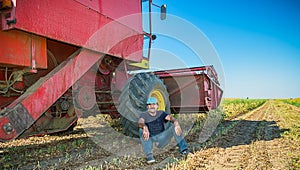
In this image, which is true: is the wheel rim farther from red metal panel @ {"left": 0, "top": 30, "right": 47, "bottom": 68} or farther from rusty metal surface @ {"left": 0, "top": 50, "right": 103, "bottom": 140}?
red metal panel @ {"left": 0, "top": 30, "right": 47, "bottom": 68}

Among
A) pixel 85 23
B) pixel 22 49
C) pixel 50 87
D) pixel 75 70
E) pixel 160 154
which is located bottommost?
pixel 160 154

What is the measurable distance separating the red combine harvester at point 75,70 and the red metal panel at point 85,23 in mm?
10

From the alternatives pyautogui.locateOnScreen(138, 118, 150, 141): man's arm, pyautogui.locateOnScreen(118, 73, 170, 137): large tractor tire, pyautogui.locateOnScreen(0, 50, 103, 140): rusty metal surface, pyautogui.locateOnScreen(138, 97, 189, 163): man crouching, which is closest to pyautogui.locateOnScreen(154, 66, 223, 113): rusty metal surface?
pyautogui.locateOnScreen(118, 73, 170, 137): large tractor tire

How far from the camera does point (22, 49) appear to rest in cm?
265

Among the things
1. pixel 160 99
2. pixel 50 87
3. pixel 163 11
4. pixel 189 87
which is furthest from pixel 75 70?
pixel 189 87

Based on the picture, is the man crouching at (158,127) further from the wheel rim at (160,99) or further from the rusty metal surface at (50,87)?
the rusty metal surface at (50,87)

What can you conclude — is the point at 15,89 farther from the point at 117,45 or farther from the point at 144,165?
the point at 144,165

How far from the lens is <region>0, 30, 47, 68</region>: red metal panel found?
2.50 m

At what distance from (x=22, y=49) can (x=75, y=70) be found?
0.76 meters

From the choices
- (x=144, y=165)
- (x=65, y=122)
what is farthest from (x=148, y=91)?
(x=65, y=122)

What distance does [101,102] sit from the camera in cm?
463

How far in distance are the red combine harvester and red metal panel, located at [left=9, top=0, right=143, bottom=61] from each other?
0.03ft

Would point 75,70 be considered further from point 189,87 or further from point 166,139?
point 189,87

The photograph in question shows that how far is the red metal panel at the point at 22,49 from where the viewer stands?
2.50m
